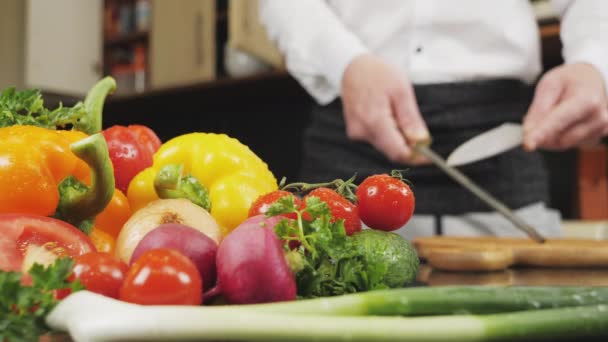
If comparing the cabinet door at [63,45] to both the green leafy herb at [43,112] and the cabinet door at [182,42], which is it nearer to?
the cabinet door at [182,42]

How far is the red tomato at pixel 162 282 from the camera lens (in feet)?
1.40

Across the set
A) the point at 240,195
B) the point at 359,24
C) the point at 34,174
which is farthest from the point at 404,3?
the point at 34,174

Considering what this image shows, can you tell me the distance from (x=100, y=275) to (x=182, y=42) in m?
3.03

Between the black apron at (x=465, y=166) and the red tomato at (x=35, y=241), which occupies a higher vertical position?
the red tomato at (x=35, y=241)

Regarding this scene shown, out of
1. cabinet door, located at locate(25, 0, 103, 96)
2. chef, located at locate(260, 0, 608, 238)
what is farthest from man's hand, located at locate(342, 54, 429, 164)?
cabinet door, located at locate(25, 0, 103, 96)

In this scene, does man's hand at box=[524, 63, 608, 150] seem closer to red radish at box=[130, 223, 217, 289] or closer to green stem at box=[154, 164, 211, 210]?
green stem at box=[154, 164, 211, 210]

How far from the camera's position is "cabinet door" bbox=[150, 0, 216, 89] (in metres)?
3.23

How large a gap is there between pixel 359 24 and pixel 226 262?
1.20m

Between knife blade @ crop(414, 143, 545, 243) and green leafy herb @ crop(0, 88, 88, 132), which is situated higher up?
green leafy herb @ crop(0, 88, 88, 132)

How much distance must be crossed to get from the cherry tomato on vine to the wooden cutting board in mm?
695

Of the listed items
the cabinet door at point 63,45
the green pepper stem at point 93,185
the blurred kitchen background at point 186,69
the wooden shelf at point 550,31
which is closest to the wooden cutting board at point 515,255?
the green pepper stem at point 93,185

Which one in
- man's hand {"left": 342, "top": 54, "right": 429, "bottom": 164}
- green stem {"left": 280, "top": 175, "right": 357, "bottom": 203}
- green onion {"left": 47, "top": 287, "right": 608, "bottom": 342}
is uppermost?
green onion {"left": 47, "top": 287, "right": 608, "bottom": 342}

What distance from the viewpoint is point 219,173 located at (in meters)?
0.71

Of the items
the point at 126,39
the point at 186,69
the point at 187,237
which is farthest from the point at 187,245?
the point at 126,39
